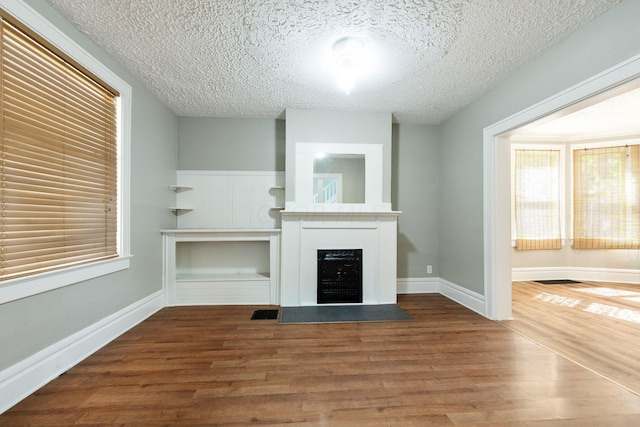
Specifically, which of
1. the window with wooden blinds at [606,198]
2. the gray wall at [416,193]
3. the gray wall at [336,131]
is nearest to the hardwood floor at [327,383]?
the gray wall at [416,193]

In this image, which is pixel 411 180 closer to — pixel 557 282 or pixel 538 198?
pixel 538 198

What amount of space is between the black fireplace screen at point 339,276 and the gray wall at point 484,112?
4.47ft

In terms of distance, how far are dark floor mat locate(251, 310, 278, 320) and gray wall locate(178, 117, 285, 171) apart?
6.36 feet

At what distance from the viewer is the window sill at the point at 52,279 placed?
153 cm

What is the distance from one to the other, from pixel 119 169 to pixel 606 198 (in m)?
6.95

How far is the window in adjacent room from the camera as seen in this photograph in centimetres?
470

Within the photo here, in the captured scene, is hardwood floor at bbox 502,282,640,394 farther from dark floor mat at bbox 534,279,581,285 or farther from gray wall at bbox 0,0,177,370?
gray wall at bbox 0,0,177,370

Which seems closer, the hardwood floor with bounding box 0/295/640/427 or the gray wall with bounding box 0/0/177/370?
the hardwood floor with bounding box 0/295/640/427

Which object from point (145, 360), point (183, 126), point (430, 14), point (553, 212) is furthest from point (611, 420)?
point (183, 126)

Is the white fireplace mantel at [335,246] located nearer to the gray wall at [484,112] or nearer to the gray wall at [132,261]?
the gray wall at [484,112]

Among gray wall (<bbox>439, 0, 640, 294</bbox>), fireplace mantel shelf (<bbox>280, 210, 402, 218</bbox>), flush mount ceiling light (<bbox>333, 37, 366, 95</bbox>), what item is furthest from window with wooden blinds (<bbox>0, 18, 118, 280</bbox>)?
gray wall (<bbox>439, 0, 640, 294</bbox>)

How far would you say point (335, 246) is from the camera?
3.43 meters

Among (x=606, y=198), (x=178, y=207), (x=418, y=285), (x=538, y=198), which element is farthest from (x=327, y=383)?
(x=606, y=198)

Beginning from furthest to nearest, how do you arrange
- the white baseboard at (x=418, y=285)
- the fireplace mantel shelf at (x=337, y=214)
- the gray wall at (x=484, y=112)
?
the white baseboard at (x=418, y=285)
the fireplace mantel shelf at (x=337, y=214)
the gray wall at (x=484, y=112)
